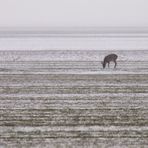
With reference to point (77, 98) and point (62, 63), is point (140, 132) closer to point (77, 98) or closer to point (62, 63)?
point (77, 98)

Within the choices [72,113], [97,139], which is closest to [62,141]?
[97,139]

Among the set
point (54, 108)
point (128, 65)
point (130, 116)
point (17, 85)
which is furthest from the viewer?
point (128, 65)

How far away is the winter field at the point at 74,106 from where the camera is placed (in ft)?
40.9

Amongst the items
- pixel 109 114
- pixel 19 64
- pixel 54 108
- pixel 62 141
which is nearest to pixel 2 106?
pixel 54 108

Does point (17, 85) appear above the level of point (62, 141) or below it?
above

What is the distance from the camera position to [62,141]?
39.9 ft

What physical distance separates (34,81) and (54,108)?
21.4ft

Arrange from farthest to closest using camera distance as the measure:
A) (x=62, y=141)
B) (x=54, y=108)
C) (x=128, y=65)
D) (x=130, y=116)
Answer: (x=128, y=65) → (x=54, y=108) → (x=130, y=116) → (x=62, y=141)

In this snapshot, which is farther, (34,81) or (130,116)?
(34,81)

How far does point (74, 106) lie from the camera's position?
54.6ft

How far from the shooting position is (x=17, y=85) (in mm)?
21531

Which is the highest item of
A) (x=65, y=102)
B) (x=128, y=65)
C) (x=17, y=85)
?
(x=128, y=65)

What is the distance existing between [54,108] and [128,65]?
1396cm

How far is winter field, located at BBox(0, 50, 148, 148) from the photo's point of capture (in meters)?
12.5
